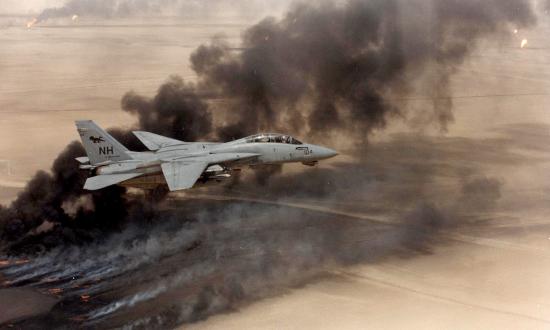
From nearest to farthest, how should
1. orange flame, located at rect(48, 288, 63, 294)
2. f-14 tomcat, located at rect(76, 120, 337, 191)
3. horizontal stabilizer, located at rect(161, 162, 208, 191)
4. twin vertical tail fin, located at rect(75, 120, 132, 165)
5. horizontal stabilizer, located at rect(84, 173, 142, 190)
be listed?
orange flame, located at rect(48, 288, 63, 294) → horizontal stabilizer, located at rect(84, 173, 142, 190) → horizontal stabilizer, located at rect(161, 162, 208, 191) → f-14 tomcat, located at rect(76, 120, 337, 191) → twin vertical tail fin, located at rect(75, 120, 132, 165)

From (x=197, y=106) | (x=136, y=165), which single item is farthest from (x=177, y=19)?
(x=136, y=165)

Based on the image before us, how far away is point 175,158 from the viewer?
2786 centimetres

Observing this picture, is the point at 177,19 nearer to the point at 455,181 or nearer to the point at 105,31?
the point at 105,31

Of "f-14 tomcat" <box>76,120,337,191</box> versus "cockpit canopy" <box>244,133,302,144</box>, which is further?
"cockpit canopy" <box>244,133,302,144</box>

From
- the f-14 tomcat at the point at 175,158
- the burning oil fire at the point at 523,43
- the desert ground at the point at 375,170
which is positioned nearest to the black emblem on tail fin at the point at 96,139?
Result: the f-14 tomcat at the point at 175,158

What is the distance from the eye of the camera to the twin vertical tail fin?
89.7 feet

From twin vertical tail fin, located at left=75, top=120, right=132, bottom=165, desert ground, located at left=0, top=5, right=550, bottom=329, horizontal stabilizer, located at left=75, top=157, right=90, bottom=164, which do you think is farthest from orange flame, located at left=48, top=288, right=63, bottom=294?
horizontal stabilizer, located at left=75, top=157, right=90, bottom=164

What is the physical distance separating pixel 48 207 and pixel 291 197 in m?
12.5

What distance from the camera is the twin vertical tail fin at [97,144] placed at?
89.7 ft

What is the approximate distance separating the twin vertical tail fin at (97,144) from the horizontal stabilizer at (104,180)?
51.5 inches

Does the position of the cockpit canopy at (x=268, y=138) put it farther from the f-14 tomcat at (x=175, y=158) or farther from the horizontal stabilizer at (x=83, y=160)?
the horizontal stabilizer at (x=83, y=160)

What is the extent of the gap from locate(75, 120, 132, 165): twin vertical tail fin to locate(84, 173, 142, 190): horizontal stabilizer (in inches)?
51.5

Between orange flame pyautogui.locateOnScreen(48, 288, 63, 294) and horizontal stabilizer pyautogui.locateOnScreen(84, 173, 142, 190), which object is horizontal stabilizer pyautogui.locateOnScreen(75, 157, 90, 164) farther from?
orange flame pyautogui.locateOnScreen(48, 288, 63, 294)

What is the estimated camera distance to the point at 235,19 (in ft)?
136
